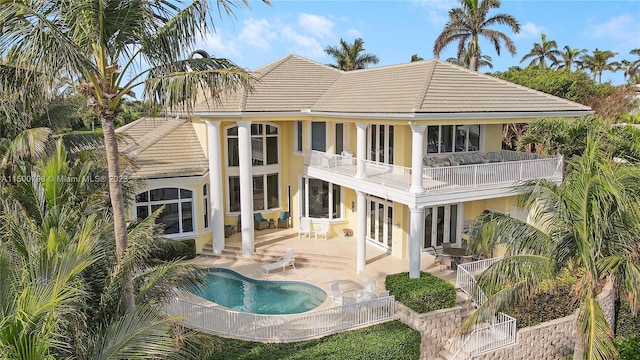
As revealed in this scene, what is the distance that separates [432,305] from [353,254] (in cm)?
620

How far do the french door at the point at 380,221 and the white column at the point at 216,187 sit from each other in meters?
6.88

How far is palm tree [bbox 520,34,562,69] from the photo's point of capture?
2227 inches

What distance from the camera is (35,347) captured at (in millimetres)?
4887

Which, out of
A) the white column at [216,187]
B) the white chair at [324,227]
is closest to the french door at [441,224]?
the white chair at [324,227]

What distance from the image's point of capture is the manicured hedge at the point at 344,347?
11.6 meters

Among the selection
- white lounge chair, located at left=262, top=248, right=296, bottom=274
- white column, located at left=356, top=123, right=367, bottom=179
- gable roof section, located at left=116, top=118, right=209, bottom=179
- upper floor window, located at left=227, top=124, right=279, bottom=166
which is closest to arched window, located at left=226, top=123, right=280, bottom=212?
upper floor window, located at left=227, top=124, right=279, bottom=166

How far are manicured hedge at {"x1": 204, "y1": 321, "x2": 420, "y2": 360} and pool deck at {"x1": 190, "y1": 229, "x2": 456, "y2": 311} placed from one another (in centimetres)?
278

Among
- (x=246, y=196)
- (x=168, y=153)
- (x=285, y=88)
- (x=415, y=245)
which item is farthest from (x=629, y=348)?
(x=168, y=153)

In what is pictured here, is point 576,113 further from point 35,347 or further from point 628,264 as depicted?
point 35,347

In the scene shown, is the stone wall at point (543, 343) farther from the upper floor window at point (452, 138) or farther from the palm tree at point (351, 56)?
the palm tree at point (351, 56)

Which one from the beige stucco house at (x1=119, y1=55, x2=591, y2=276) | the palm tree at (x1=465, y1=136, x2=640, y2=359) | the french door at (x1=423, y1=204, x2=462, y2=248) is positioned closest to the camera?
the palm tree at (x1=465, y1=136, x2=640, y2=359)

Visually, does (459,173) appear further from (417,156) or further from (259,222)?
(259,222)

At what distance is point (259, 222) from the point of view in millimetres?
23016

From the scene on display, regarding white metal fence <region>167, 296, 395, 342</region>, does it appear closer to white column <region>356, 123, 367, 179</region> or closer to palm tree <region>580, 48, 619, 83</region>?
white column <region>356, 123, 367, 179</region>
